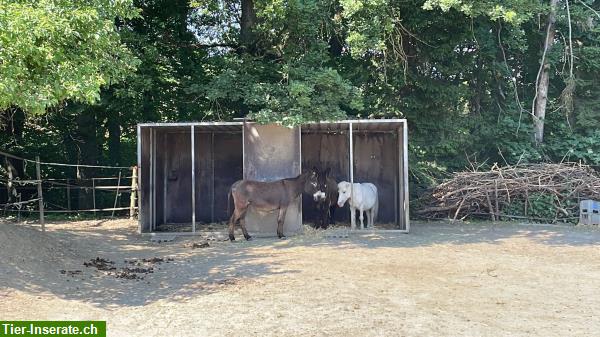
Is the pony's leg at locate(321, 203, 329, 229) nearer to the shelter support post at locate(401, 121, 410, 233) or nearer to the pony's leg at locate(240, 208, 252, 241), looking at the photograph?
the shelter support post at locate(401, 121, 410, 233)

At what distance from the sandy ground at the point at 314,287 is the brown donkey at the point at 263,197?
2.35 feet

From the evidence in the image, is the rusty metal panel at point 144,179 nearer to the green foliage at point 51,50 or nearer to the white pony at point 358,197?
the white pony at point 358,197

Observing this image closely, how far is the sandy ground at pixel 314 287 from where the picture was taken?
5016 mm

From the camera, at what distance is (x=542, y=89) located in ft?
53.0

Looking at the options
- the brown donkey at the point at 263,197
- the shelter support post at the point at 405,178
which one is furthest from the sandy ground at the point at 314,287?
the shelter support post at the point at 405,178

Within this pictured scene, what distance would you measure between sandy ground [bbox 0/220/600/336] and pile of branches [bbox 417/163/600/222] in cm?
337

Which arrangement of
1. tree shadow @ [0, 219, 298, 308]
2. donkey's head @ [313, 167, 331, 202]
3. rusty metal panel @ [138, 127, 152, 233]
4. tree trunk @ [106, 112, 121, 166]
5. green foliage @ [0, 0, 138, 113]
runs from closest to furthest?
green foliage @ [0, 0, 138, 113], tree shadow @ [0, 219, 298, 308], rusty metal panel @ [138, 127, 152, 233], donkey's head @ [313, 167, 331, 202], tree trunk @ [106, 112, 121, 166]

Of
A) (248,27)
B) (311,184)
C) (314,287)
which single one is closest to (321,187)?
(311,184)

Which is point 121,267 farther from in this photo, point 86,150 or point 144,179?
point 86,150

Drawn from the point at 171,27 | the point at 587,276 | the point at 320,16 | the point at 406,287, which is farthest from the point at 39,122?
the point at 587,276

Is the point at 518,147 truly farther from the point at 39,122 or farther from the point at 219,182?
the point at 39,122

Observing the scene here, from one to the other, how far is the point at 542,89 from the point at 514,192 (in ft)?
13.4

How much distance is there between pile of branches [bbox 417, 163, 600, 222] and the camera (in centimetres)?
1376

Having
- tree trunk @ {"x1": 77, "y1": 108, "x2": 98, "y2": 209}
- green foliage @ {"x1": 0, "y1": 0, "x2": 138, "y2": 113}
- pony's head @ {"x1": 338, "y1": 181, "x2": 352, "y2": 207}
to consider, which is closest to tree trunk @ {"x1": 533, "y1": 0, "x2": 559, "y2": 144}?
pony's head @ {"x1": 338, "y1": 181, "x2": 352, "y2": 207}
